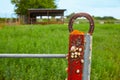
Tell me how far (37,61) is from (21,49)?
6.72 feet

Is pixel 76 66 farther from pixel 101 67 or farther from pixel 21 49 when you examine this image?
pixel 21 49

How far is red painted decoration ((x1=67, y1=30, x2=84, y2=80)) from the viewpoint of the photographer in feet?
7.88

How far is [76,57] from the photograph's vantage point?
7.95ft

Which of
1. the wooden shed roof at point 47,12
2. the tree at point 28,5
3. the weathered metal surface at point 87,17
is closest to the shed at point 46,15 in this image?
the wooden shed roof at point 47,12

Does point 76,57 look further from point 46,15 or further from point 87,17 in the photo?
point 46,15

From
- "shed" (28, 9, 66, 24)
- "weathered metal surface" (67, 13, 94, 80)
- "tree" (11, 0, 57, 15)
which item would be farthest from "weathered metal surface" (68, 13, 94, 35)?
"tree" (11, 0, 57, 15)

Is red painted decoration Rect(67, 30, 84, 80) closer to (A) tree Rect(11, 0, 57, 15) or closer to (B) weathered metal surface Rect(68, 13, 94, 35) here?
(B) weathered metal surface Rect(68, 13, 94, 35)

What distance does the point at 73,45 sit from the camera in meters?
2.40

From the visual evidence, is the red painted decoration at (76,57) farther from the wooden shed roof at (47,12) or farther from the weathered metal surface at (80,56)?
the wooden shed roof at (47,12)

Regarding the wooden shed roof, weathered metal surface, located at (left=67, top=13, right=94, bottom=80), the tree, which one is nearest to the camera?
weathered metal surface, located at (left=67, top=13, right=94, bottom=80)

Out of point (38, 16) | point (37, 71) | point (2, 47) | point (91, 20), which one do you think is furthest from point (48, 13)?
point (91, 20)

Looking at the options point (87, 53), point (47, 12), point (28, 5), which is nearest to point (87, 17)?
point (87, 53)

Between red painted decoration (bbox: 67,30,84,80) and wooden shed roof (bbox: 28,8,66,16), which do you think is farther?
wooden shed roof (bbox: 28,8,66,16)

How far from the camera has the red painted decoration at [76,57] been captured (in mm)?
2402
